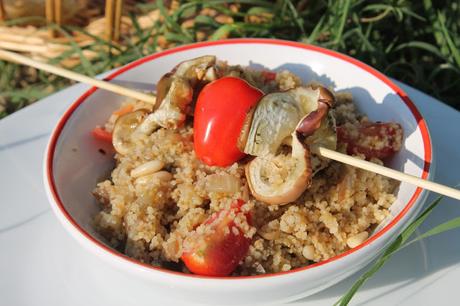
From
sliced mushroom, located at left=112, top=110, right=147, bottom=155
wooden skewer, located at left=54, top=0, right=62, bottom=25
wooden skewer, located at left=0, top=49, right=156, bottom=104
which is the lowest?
wooden skewer, located at left=54, top=0, right=62, bottom=25

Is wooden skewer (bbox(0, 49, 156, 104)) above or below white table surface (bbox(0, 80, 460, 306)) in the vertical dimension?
above

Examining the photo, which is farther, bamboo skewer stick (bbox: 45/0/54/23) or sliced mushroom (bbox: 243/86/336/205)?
bamboo skewer stick (bbox: 45/0/54/23)

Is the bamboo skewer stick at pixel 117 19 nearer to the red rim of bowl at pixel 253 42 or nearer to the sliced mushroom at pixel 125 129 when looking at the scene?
the red rim of bowl at pixel 253 42

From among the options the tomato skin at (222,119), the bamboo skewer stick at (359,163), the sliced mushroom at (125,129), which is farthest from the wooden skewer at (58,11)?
the tomato skin at (222,119)

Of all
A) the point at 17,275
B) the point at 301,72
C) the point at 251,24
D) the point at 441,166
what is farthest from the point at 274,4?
the point at 17,275

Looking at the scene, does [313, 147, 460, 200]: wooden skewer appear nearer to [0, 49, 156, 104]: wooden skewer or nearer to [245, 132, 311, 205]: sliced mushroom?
[245, 132, 311, 205]: sliced mushroom

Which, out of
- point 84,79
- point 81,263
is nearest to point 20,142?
point 84,79

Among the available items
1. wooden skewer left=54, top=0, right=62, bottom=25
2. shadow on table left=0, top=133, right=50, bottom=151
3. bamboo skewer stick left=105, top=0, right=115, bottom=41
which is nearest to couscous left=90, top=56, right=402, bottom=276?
shadow on table left=0, top=133, right=50, bottom=151
